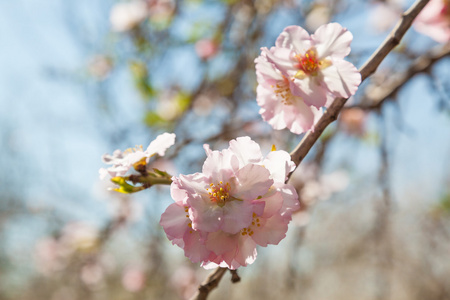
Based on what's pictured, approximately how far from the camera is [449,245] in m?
3.89

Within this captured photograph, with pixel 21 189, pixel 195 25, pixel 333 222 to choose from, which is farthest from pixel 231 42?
pixel 21 189

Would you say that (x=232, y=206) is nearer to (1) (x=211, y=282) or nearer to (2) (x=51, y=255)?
(1) (x=211, y=282)

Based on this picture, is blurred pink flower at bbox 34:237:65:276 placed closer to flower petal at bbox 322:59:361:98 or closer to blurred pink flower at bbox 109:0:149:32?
blurred pink flower at bbox 109:0:149:32

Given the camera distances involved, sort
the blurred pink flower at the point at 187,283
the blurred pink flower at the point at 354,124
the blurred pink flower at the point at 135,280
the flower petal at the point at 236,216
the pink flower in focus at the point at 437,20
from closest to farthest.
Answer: the flower petal at the point at 236,216
the pink flower in focus at the point at 437,20
the blurred pink flower at the point at 354,124
the blurred pink flower at the point at 187,283
the blurred pink flower at the point at 135,280

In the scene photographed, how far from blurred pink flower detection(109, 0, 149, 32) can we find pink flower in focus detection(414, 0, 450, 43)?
2.18 metres

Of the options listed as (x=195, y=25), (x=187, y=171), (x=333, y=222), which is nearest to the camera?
(x=187, y=171)

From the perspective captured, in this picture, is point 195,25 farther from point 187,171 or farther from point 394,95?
point 394,95

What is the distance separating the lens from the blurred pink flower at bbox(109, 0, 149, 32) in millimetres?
2875

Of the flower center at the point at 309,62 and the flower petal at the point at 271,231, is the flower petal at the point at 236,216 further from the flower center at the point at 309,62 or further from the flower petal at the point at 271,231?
the flower center at the point at 309,62

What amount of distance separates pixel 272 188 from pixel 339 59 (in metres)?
0.29

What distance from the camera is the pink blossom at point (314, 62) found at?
2.26 ft

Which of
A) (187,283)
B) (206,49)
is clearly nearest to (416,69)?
(206,49)

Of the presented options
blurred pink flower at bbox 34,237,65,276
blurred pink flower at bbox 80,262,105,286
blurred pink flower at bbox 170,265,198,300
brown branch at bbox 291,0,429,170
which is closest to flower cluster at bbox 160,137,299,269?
brown branch at bbox 291,0,429,170

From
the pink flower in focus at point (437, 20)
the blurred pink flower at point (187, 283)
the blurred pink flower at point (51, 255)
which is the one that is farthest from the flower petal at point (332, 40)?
the blurred pink flower at point (51, 255)
